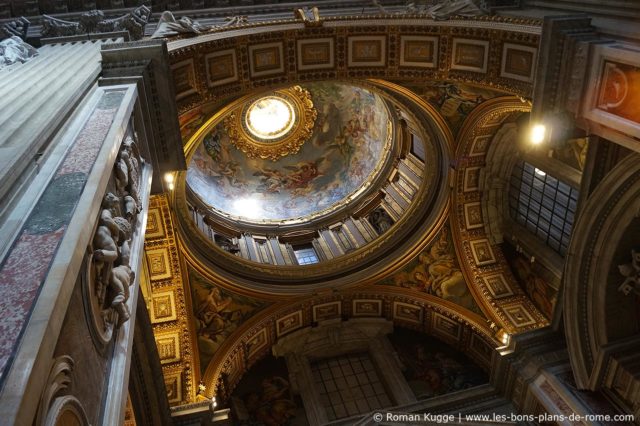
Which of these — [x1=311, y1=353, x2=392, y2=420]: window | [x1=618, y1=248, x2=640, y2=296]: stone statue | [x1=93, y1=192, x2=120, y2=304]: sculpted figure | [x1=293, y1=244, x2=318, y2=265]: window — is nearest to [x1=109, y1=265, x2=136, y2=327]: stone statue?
[x1=93, y1=192, x2=120, y2=304]: sculpted figure

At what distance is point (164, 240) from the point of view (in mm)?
12391

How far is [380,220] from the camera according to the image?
16156mm

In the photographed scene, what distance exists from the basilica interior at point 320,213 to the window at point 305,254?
0.57ft

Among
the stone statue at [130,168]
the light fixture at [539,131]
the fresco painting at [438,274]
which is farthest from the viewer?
the fresco painting at [438,274]

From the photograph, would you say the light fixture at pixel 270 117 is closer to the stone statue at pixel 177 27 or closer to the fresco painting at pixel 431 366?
the fresco painting at pixel 431 366

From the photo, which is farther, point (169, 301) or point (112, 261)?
point (169, 301)

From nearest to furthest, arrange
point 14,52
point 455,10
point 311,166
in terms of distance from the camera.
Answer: point 14,52 < point 455,10 < point 311,166

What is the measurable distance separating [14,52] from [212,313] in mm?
7146

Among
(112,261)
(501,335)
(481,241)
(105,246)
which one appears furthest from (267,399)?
(105,246)

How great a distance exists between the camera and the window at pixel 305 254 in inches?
627

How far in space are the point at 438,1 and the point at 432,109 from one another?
2.51m

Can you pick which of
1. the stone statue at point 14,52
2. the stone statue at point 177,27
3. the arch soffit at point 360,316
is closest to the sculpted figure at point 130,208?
the stone statue at point 14,52

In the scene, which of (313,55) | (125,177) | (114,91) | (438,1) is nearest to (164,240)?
(313,55)

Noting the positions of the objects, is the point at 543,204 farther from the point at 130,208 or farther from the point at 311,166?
the point at 130,208
